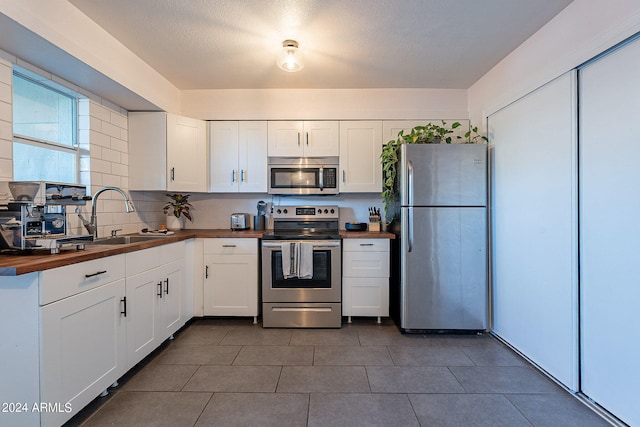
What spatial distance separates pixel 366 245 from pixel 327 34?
1.81 metres

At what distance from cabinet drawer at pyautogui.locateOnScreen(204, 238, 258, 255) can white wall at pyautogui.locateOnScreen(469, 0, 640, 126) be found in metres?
2.52

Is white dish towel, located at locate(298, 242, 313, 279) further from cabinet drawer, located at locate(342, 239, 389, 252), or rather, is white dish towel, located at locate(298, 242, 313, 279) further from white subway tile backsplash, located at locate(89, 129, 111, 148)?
white subway tile backsplash, located at locate(89, 129, 111, 148)

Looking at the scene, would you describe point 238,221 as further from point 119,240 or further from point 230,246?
point 119,240

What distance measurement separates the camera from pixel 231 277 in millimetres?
2900

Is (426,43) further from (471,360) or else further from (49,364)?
(49,364)

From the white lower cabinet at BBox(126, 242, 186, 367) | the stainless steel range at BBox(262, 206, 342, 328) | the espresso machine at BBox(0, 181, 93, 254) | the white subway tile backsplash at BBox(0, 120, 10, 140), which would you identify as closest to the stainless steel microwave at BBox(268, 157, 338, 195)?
the stainless steel range at BBox(262, 206, 342, 328)

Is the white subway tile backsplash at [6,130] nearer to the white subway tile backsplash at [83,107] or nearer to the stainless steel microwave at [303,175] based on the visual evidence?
the white subway tile backsplash at [83,107]

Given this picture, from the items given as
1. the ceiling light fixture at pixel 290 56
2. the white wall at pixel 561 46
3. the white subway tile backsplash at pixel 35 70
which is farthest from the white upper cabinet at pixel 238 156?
the white wall at pixel 561 46

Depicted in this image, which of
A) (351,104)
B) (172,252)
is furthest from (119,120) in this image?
(351,104)

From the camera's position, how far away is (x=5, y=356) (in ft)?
4.25

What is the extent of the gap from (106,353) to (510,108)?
3323 mm

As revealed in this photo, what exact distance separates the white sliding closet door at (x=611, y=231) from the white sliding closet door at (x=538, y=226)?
0.25 feet

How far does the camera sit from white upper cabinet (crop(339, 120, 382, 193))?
318cm

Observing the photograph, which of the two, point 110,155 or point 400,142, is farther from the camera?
point 400,142
